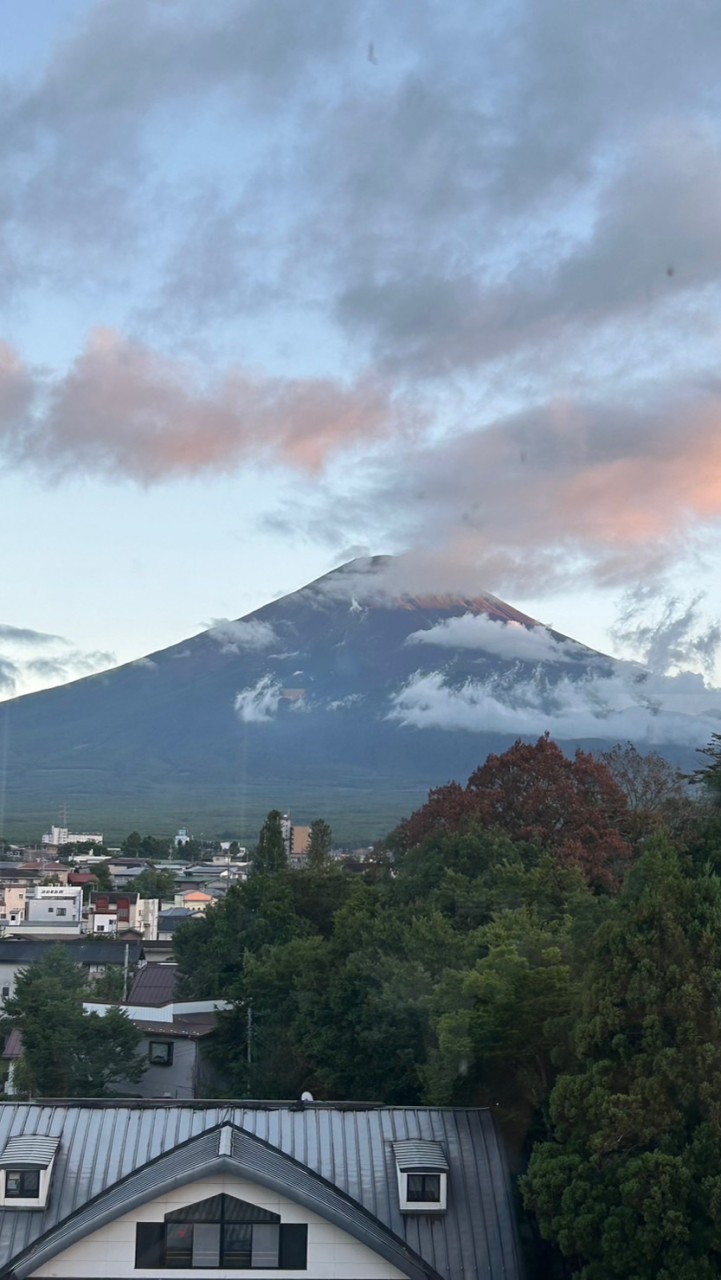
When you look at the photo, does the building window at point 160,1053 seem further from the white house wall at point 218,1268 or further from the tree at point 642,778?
the tree at point 642,778

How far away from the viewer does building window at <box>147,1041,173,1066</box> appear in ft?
77.3

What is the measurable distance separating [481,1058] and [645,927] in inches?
132

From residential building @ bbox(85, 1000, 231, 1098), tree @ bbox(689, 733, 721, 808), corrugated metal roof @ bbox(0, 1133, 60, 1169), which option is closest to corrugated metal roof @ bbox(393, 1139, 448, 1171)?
corrugated metal roof @ bbox(0, 1133, 60, 1169)

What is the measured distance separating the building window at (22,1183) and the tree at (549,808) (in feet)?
54.6

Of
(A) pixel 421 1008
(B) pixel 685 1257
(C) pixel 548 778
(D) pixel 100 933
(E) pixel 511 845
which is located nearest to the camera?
(B) pixel 685 1257

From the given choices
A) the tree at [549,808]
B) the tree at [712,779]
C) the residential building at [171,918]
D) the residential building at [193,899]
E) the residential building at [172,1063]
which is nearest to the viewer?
the tree at [712,779]

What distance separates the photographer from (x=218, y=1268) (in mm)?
11414

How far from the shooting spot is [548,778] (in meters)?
32.3

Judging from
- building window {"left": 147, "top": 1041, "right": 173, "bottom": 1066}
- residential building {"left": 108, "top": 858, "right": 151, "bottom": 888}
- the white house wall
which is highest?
the white house wall

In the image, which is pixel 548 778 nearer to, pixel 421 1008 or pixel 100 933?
pixel 421 1008

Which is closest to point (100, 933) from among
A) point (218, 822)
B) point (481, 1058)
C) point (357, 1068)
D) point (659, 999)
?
point (357, 1068)

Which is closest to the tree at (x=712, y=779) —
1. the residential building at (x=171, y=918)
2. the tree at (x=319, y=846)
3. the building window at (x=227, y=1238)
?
the building window at (x=227, y=1238)

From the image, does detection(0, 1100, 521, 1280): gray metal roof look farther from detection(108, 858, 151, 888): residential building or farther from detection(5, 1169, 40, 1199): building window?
detection(108, 858, 151, 888): residential building

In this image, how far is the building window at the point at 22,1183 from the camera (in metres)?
11.6
